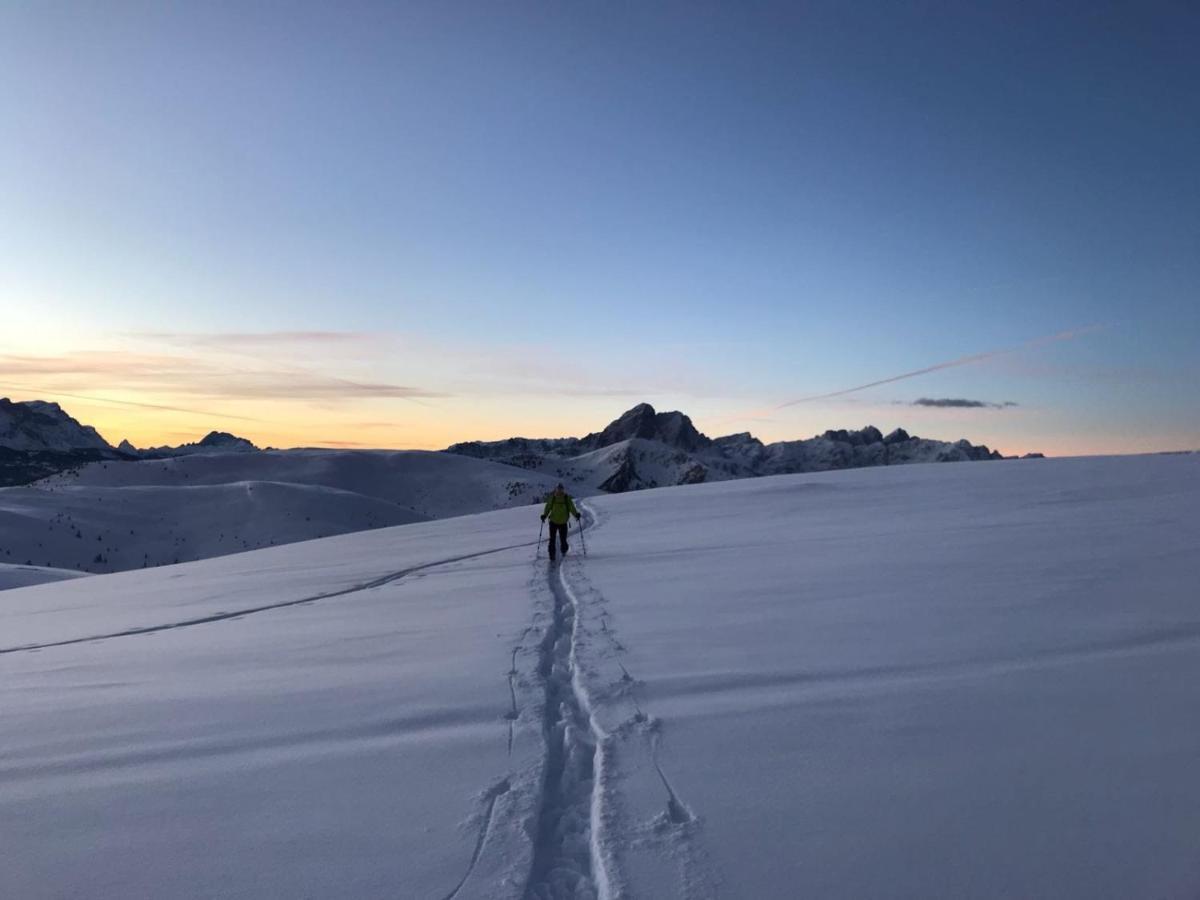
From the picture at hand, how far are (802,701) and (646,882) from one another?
224cm

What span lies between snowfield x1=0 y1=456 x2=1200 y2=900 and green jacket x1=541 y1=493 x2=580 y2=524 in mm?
4087

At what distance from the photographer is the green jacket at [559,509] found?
1447 centimetres

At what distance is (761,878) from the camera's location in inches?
124

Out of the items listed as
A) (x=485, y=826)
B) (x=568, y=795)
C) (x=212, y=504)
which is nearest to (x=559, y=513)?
(x=568, y=795)

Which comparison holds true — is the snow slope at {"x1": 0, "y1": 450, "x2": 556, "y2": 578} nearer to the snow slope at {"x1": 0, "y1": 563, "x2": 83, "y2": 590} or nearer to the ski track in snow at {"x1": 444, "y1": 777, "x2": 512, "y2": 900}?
the snow slope at {"x1": 0, "y1": 563, "x2": 83, "y2": 590}

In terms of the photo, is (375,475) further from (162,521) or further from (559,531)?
(559,531)

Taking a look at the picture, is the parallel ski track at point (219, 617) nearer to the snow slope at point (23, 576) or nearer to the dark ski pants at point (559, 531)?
the dark ski pants at point (559, 531)

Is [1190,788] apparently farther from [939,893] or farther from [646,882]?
[646,882]

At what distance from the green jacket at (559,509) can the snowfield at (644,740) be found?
4.09 metres

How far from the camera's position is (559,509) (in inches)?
576

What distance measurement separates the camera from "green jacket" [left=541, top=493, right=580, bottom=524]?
14466 mm

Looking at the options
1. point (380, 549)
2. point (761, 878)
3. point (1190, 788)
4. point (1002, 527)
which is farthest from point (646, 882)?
point (380, 549)

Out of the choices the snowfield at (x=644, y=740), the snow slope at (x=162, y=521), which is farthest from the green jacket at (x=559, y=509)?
the snow slope at (x=162, y=521)

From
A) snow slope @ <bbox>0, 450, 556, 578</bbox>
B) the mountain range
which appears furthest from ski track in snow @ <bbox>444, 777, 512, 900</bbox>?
snow slope @ <bbox>0, 450, 556, 578</bbox>
